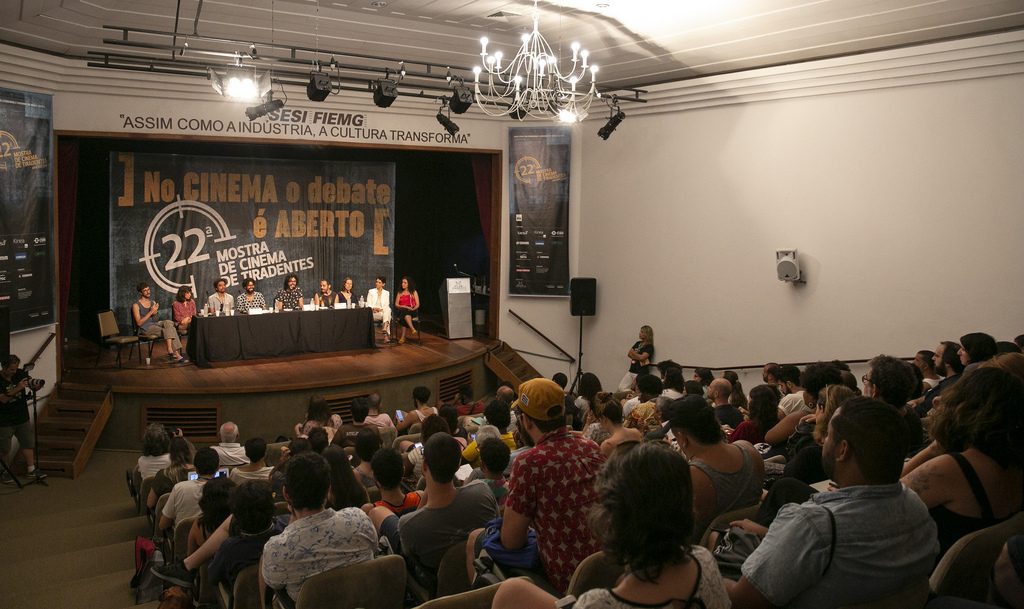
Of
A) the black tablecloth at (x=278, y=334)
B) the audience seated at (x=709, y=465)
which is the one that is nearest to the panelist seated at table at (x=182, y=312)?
the black tablecloth at (x=278, y=334)

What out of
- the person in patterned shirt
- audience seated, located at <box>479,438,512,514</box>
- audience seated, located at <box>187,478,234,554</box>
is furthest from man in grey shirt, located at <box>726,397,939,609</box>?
audience seated, located at <box>187,478,234,554</box>

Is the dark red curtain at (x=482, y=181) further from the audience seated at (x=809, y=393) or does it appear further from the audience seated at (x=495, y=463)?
the audience seated at (x=495, y=463)

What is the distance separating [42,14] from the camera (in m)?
7.42

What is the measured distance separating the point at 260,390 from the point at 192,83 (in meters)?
3.74

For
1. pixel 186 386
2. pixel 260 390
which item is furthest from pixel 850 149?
pixel 186 386

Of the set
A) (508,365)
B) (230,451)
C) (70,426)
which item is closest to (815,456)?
(230,451)

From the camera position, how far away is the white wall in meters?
7.81

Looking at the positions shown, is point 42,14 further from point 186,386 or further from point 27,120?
point 186,386

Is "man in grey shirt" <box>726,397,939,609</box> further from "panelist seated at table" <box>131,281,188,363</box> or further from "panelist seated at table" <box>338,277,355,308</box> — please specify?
"panelist seated at table" <box>338,277,355,308</box>

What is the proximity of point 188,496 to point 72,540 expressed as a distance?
204 centimetres

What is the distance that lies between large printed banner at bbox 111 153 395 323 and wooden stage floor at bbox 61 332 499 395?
139cm

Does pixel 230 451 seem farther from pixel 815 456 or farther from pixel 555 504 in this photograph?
pixel 815 456

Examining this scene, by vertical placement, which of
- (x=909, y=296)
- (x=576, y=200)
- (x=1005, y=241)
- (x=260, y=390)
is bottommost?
(x=260, y=390)

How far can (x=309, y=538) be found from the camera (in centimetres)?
325
